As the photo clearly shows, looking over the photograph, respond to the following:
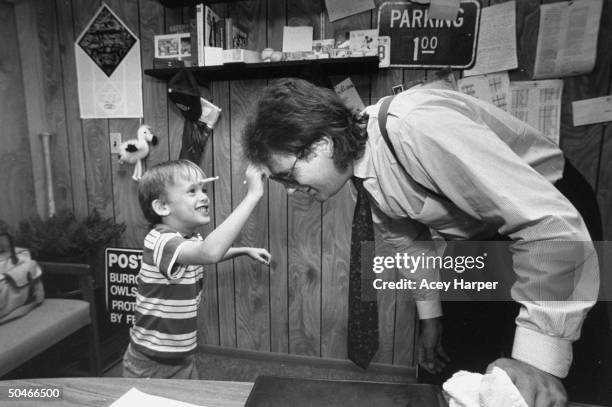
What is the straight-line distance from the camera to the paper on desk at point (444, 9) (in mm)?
1528

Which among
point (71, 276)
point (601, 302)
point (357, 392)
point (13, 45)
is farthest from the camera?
point (13, 45)

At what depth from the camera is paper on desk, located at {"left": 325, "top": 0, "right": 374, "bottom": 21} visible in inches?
63.6

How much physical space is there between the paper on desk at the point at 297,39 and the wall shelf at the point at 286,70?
0.40 feet

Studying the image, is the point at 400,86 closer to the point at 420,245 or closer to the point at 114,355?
the point at 420,245

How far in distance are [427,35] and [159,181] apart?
3.97 feet

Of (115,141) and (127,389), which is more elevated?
(115,141)

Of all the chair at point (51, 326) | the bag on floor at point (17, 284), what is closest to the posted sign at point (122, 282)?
the chair at point (51, 326)

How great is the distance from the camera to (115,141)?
2.01m

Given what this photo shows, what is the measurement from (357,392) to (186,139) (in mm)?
1518

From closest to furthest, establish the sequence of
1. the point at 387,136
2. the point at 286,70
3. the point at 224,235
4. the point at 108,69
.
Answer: the point at 387,136, the point at 224,235, the point at 286,70, the point at 108,69

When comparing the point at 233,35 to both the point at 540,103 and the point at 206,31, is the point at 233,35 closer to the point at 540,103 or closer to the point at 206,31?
the point at 206,31

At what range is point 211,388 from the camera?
664 mm

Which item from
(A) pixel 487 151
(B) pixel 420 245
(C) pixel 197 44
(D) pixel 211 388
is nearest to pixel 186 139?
(C) pixel 197 44

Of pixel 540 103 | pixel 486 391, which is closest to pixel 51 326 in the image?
pixel 486 391
